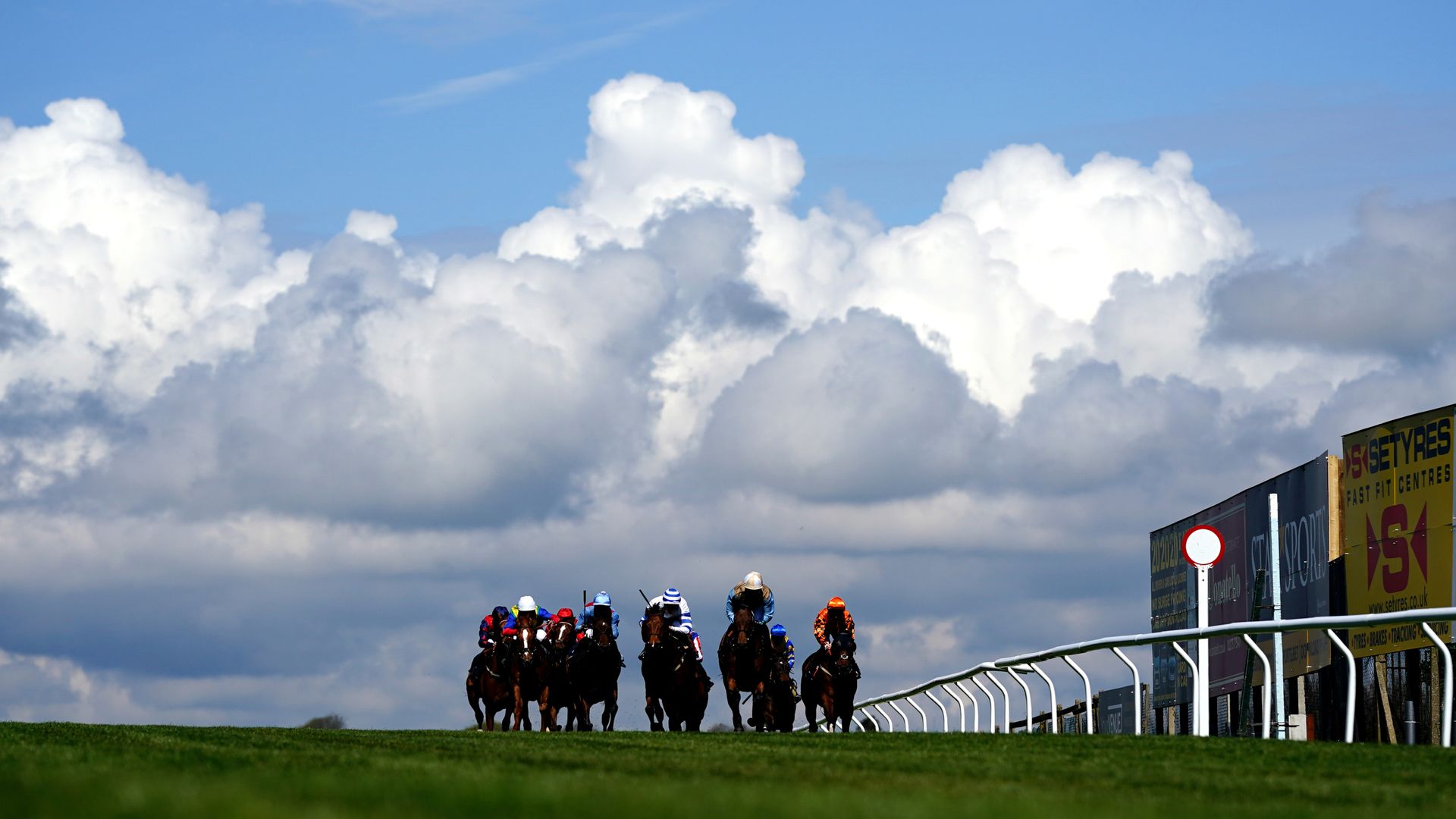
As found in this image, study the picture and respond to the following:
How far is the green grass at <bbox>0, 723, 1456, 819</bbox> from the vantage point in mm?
8398

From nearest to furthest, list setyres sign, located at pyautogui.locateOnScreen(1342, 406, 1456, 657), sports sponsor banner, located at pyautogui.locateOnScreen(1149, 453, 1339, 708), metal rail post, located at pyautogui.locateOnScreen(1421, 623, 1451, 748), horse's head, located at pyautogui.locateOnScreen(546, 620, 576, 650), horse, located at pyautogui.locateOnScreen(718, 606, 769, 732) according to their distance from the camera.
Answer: metal rail post, located at pyautogui.locateOnScreen(1421, 623, 1451, 748) → horse, located at pyautogui.locateOnScreen(718, 606, 769, 732) → setyres sign, located at pyautogui.locateOnScreen(1342, 406, 1456, 657) → horse's head, located at pyautogui.locateOnScreen(546, 620, 576, 650) → sports sponsor banner, located at pyautogui.locateOnScreen(1149, 453, 1339, 708)

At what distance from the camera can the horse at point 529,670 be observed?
29.2 m

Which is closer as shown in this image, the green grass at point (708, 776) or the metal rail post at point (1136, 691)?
the green grass at point (708, 776)

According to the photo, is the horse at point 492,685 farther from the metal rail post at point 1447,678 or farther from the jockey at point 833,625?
the metal rail post at point 1447,678

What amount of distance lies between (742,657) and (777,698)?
1.33 metres

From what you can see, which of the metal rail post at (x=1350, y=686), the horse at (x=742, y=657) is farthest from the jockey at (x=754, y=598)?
the metal rail post at (x=1350, y=686)

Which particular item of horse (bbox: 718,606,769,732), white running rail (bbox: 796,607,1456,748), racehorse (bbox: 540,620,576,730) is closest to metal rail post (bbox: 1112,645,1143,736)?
white running rail (bbox: 796,607,1456,748)

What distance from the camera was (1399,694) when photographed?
26.3m

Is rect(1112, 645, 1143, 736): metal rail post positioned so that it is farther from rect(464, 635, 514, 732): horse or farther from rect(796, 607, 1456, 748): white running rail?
rect(464, 635, 514, 732): horse

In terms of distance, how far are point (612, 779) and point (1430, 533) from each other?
18.5m

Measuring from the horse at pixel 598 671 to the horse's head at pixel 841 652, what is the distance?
292 cm

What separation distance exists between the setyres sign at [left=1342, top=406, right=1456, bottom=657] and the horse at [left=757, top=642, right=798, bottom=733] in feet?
22.9

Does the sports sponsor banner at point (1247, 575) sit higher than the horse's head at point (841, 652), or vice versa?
the sports sponsor banner at point (1247, 575)

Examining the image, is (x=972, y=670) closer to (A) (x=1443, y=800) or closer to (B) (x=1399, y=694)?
(B) (x=1399, y=694)
